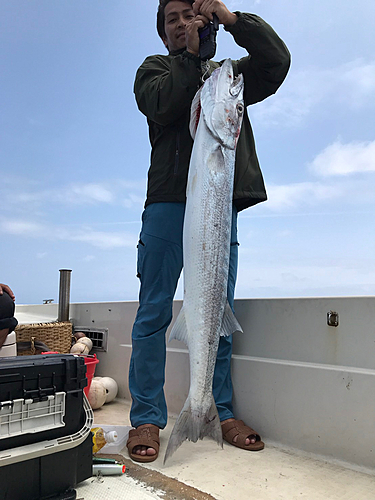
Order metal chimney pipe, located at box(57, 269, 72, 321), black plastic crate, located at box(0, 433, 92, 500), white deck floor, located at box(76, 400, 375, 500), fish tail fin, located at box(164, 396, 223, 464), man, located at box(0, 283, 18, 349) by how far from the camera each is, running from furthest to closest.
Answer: metal chimney pipe, located at box(57, 269, 72, 321) < man, located at box(0, 283, 18, 349) < fish tail fin, located at box(164, 396, 223, 464) < white deck floor, located at box(76, 400, 375, 500) < black plastic crate, located at box(0, 433, 92, 500)

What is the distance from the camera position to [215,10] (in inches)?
83.6

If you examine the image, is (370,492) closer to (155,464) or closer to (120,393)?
(155,464)

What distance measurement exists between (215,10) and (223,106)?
503 mm

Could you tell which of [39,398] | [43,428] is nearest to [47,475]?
[43,428]

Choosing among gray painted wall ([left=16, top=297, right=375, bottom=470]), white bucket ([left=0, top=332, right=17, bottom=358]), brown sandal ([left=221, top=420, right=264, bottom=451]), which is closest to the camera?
gray painted wall ([left=16, top=297, right=375, bottom=470])

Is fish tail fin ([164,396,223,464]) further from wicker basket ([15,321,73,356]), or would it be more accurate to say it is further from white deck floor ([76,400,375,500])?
wicker basket ([15,321,73,356])

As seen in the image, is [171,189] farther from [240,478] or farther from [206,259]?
[240,478]

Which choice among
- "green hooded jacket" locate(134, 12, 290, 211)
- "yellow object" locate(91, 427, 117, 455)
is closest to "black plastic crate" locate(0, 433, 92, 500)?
"yellow object" locate(91, 427, 117, 455)

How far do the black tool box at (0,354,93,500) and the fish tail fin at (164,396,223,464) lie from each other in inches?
15.6

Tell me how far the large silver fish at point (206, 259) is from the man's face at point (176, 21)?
78cm

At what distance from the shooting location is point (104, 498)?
167 centimetres

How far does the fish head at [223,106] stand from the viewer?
2047 mm

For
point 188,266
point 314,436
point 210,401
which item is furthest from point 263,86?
point 314,436

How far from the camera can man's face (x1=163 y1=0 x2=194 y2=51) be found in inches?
101
